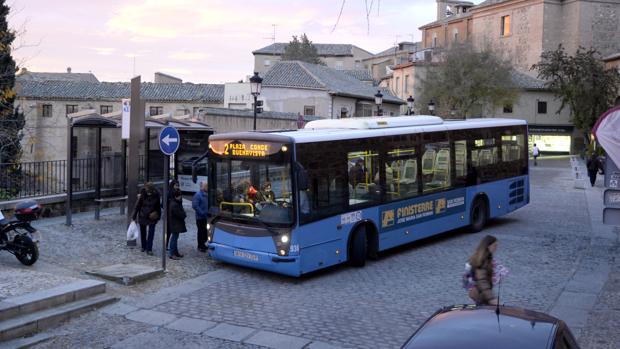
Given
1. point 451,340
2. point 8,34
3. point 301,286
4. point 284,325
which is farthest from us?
point 8,34

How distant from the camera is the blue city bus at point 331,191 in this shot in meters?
12.2

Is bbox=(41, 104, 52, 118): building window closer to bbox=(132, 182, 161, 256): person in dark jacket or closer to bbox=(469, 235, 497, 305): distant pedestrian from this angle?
bbox=(132, 182, 161, 256): person in dark jacket

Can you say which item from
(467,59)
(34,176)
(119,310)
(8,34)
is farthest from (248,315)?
Answer: (467,59)

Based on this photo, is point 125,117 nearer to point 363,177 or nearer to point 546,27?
point 363,177

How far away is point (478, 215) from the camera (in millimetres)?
18188

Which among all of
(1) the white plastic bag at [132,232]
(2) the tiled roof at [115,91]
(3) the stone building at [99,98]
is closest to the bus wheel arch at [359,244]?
(1) the white plastic bag at [132,232]

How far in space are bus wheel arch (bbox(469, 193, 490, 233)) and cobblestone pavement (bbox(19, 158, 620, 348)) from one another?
65 centimetres

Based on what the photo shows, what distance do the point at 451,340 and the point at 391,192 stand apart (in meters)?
9.42

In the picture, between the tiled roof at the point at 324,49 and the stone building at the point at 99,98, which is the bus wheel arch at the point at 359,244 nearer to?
the stone building at the point at 99,98

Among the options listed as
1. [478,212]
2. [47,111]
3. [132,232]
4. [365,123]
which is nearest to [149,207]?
[132,232]

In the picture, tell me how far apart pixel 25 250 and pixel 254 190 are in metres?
4.31

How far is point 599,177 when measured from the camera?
39.7 metres

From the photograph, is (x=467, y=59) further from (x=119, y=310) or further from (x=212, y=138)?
(x=119, y=310)

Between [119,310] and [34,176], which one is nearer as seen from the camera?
[119,310]
